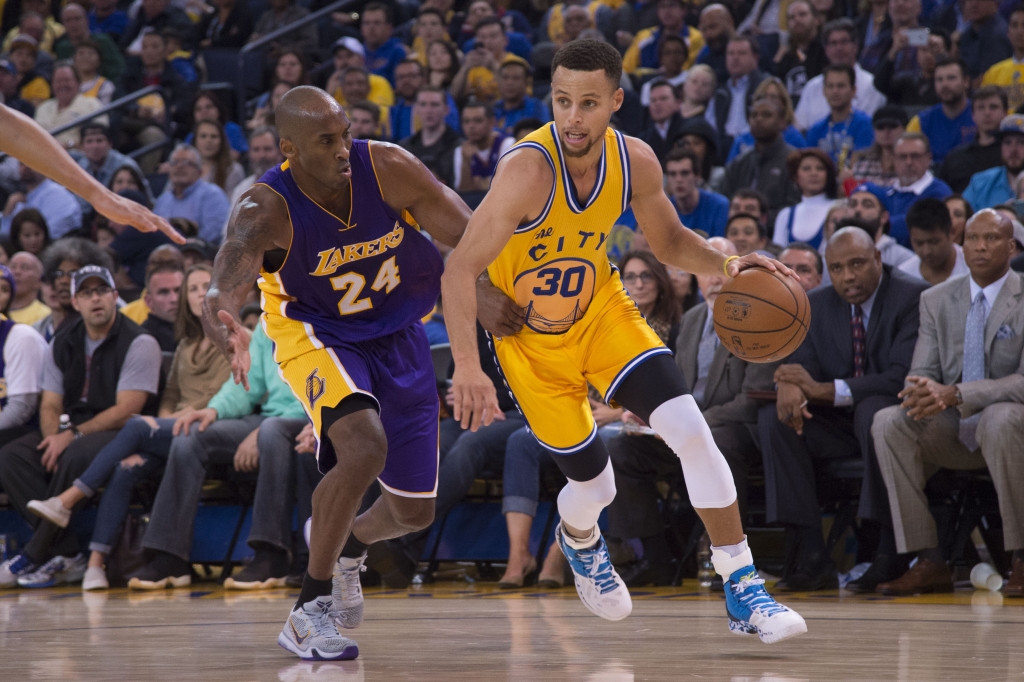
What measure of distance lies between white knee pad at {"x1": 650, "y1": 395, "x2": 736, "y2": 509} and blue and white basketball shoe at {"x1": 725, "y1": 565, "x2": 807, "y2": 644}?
0.83ft

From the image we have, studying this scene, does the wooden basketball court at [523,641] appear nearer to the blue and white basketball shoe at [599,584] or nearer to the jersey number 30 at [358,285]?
the blue and white basketball shoe at [599,584]

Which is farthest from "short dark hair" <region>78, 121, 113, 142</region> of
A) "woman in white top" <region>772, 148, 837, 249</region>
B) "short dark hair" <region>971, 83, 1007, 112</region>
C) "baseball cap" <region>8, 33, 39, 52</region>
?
"short dark hair" <region>971, 83, 1007, 112</region>

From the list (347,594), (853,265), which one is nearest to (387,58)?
(853,265)

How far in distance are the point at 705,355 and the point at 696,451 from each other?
2.91 m

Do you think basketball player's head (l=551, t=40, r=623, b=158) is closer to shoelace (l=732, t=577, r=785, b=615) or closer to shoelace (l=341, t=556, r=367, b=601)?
shoelace (l=732, t=577, r=785, b=615)

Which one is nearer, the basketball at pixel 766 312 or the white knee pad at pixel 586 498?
the basketball at pixel 766 312

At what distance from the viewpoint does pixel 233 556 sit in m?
7.38

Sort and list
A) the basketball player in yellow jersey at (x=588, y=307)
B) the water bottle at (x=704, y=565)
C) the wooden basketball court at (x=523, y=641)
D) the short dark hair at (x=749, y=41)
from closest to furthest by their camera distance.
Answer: the wooden basketball court at (x=523, y=641) → the basketball player in yellow jersey at (x=588, y=307) → the water bottle at (x=704, y=565) → the short dark hair at (x=749, y=41)

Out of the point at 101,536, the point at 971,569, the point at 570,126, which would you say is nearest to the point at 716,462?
the point at 570,126

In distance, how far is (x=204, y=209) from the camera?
1008cm

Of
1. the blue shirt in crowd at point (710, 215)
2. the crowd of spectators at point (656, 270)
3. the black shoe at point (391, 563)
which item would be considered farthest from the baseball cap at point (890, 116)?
the black shoe at point (391, 563)

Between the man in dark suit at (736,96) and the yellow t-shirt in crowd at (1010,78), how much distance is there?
1.86m

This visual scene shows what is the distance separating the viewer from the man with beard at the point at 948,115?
899cm

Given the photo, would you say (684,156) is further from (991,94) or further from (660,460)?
(660,460)
